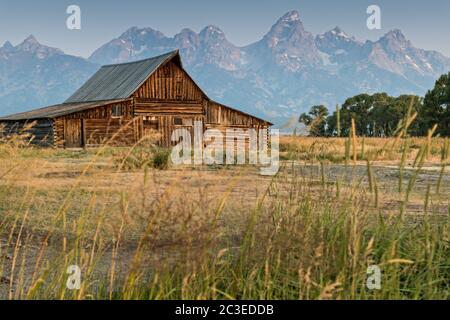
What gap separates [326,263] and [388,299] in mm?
550

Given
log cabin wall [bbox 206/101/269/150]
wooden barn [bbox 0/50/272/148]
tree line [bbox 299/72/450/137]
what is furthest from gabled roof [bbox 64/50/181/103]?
tree line [bbox 299/72/450/137]

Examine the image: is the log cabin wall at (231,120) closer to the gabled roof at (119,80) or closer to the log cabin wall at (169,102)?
the log cabin wall at (169,102)

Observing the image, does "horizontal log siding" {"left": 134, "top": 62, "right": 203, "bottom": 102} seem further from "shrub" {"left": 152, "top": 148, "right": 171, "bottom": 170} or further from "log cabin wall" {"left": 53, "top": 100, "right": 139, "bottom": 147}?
"shrub" {"left": 152, "top": 148, "right": 171, "bottom": 170}

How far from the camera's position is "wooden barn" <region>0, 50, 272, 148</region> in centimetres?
3167

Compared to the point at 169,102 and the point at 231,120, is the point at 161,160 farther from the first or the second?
the point at 231,120

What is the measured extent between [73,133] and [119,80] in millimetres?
6389

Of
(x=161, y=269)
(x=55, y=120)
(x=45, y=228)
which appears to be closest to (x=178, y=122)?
(x=55, y=120)

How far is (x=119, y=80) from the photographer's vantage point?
3662 centimetres

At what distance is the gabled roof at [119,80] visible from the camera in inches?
1332

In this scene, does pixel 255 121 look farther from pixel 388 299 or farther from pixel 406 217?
pixel 388 299

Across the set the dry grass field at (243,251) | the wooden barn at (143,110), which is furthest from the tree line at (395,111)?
the dry grass field at (243,251)

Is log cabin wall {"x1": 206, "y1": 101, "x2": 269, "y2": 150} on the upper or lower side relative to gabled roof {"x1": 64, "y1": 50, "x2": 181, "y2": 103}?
lower

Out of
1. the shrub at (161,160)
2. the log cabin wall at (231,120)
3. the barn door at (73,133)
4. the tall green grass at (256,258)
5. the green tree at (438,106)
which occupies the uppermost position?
the green tree at (438,106)

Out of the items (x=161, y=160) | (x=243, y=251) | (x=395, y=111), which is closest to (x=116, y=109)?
(x=161, y=160)
